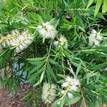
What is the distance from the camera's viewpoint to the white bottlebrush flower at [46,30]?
5.70 ft

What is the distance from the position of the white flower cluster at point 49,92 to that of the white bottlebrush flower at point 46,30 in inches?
9.3

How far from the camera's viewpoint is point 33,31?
1824 millimetres

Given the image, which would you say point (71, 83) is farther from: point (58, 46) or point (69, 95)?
point (58, 46)

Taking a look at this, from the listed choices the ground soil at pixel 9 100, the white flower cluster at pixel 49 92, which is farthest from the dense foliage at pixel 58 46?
the ground soil at pixel 9 100

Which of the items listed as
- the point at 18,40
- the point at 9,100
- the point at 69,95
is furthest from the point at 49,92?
the point at 9,100

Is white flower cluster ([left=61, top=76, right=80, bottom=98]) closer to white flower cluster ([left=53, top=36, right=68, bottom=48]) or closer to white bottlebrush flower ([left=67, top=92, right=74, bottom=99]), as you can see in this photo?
white bottlebrush flower ([left=67, top=92, right=74, bottom=99])

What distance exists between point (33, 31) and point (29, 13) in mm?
120

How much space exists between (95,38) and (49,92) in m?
0.35

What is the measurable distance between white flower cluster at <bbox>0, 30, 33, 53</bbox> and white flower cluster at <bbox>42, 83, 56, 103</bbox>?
218 mm

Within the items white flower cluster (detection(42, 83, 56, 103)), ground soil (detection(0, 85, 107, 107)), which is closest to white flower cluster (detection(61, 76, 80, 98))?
white flower cluster (detection(42, 83, 56, 103))

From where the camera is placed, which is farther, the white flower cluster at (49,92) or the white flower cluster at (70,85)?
the white flower cluster at (49,92)

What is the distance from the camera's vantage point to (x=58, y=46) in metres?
1.82

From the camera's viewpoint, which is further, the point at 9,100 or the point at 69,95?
the point at 9,100

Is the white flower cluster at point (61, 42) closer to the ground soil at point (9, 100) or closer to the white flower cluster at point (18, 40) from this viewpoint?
the white flower cluster at point (18, 40)
